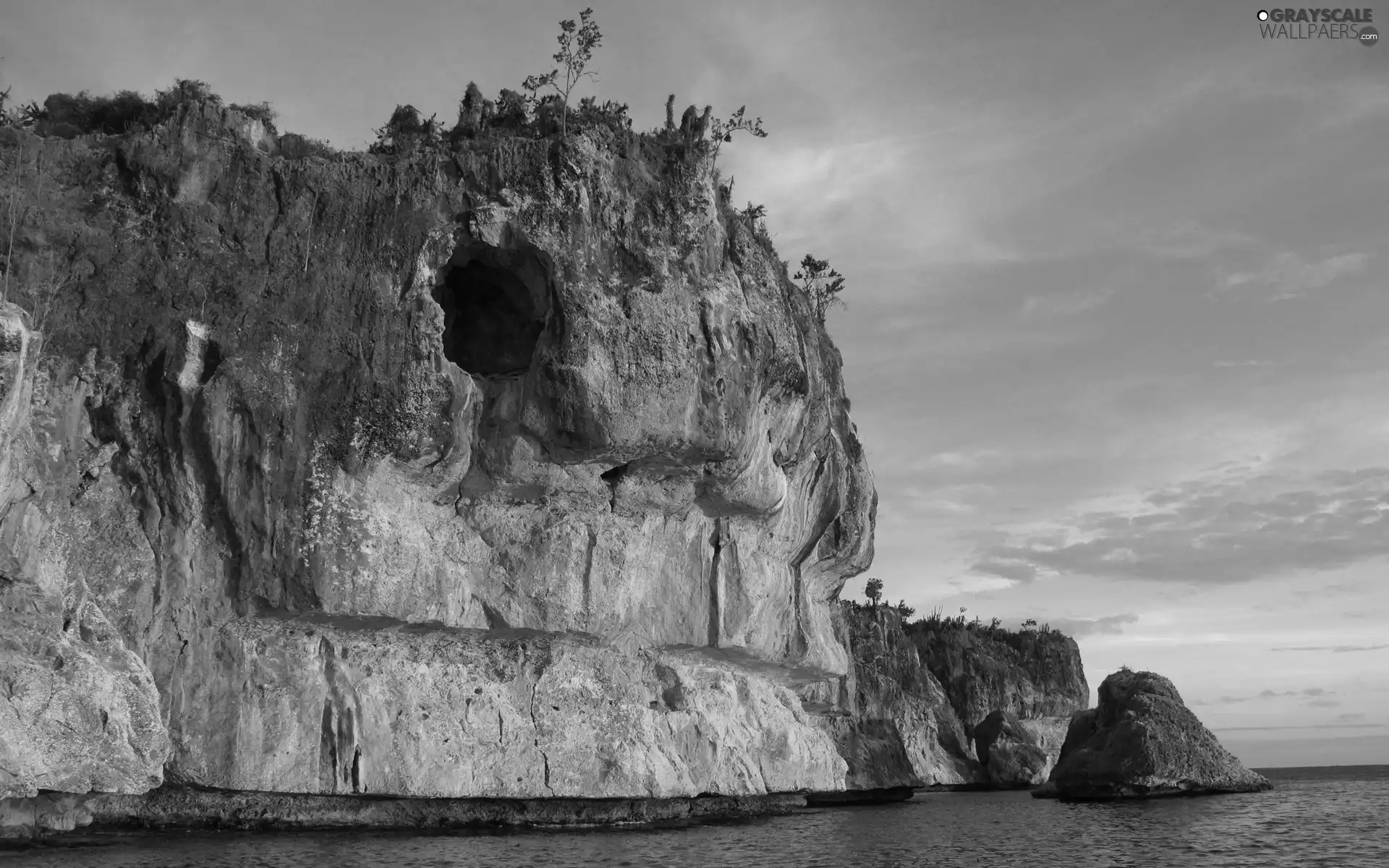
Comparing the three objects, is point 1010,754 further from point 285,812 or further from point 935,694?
point 285,812

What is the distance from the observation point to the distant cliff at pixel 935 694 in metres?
64.6

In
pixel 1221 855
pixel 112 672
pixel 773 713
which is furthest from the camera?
pixel 773 713

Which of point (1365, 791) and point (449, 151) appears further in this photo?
point (1365, 791)

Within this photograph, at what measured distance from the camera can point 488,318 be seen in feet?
113

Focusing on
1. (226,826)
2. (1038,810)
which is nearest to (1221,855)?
(1038,810)

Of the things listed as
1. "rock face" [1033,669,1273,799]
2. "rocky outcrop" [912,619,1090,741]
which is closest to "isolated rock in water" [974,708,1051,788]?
"rocky outcrop" [912,619,1090,741]

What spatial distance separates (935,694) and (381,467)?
65.1 m

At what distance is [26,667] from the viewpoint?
21.1m

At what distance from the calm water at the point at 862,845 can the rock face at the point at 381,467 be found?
1.97 metres

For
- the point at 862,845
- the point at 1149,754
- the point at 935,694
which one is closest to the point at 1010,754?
the point at 935,694

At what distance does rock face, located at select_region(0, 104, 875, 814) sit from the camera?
990 inches

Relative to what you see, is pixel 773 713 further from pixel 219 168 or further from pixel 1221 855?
pixel 219 168

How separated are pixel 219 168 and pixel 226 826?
16.3 metres

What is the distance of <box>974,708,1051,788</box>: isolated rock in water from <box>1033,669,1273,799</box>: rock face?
2905 cm
